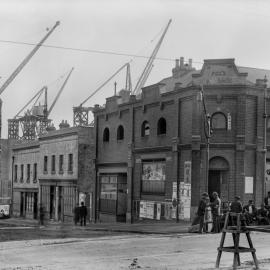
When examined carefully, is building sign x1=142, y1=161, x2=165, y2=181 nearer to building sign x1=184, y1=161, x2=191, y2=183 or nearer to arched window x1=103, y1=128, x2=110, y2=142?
building sign x1=184, y1=161, x2=191, y2=183

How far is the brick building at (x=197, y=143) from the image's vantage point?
3231 cm

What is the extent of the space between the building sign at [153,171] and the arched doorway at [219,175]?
362 centimetres

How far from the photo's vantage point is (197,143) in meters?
32.4

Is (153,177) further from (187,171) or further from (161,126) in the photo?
(187,171)

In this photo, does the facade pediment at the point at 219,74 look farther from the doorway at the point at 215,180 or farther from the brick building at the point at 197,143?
the doorway at the point at 215,180

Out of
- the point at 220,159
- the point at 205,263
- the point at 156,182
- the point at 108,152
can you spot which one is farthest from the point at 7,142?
the point at 205,263

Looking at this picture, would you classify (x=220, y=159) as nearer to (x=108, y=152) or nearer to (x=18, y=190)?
(x=108, y=152)

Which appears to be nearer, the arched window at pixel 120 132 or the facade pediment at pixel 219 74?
the facade pediment at pixel 219 74

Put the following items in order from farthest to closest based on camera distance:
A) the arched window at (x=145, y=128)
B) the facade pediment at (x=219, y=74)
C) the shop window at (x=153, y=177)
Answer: the arched window at (x=145, y=128)
the shop window at (x=153, y=177)
the facade pediment at (x=219, y=74)

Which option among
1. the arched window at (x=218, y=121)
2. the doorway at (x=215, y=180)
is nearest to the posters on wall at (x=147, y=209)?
the doorway at (x=215, y=180)

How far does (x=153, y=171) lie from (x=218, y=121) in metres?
5.89

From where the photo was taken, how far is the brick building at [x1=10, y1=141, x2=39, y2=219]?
53219 millimetres

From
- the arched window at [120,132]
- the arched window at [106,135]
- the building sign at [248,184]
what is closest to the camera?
the building sign at [248,184]

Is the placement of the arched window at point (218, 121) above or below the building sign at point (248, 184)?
above
